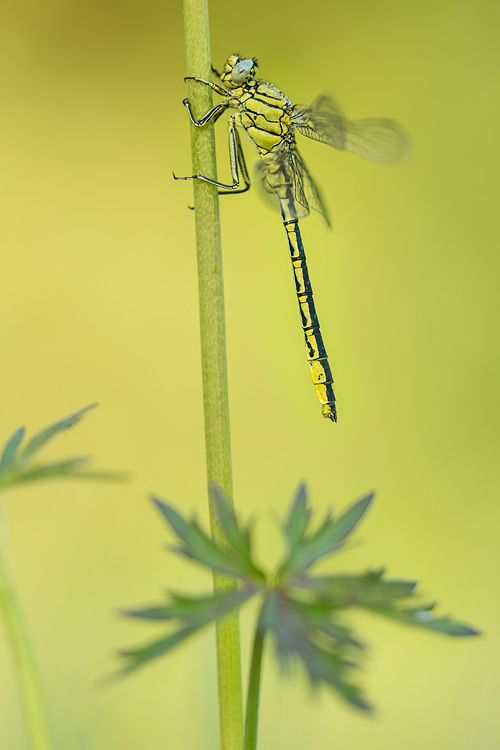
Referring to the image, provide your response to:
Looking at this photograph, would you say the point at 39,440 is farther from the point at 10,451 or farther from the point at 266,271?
the point at 266,271

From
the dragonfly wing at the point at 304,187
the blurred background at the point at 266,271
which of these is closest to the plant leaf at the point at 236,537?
the dragonfly wing at the point at 304,187

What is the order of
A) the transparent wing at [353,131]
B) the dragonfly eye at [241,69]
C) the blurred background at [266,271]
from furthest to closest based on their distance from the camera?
the blurred background at [266,271] → the transparent wing at [353,131] → the dragonfly eye at [241,69]

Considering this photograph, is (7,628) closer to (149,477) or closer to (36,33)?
(149,477)

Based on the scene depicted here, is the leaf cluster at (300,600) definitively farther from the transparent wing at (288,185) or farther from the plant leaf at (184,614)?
the transparent wing at (288,185)

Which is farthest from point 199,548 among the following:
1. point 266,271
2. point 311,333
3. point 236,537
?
point 266,271

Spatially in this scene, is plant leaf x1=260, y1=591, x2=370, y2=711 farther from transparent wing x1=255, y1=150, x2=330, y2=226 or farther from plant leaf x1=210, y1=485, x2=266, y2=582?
transparent wing x1=255, y1=150, x2=330, y2=226

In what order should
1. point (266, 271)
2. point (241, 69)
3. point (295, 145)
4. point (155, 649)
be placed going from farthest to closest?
point (266, 271), point (295, 145), point (241, 69), point (155, 649)
